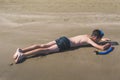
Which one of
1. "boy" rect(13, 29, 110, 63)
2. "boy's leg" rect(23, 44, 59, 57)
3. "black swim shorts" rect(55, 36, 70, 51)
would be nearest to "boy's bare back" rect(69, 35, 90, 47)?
"boy" rect(13, 29, 110, 63)

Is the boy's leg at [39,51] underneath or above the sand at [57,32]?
above

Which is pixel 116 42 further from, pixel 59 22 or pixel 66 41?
pixel 59 22

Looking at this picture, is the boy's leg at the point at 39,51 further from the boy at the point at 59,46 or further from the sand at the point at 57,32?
the sand at the point at 57,32

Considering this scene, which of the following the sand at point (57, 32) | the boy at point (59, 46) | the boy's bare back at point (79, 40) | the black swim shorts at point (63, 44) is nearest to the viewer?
the sand at point (57, 32)

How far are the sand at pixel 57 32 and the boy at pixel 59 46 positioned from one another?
0.54 ft

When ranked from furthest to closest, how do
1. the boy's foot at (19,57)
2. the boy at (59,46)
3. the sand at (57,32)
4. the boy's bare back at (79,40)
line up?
the boy's bare back at (79,40) < the boy at (59,46) < the boy's foot at (19,57) < the sand at (57,32)

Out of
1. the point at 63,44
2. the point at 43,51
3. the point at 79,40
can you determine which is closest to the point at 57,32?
the point at 79,40

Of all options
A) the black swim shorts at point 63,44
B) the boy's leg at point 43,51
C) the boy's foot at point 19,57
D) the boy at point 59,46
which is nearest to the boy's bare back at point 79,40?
the boy at point 59,46

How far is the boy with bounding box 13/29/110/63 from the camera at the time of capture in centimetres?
602

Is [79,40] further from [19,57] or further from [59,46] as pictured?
[19,57]

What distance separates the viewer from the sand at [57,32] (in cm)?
540

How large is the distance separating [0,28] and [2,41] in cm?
175

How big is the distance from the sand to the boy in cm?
17

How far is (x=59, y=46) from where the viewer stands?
6320 millimetres
